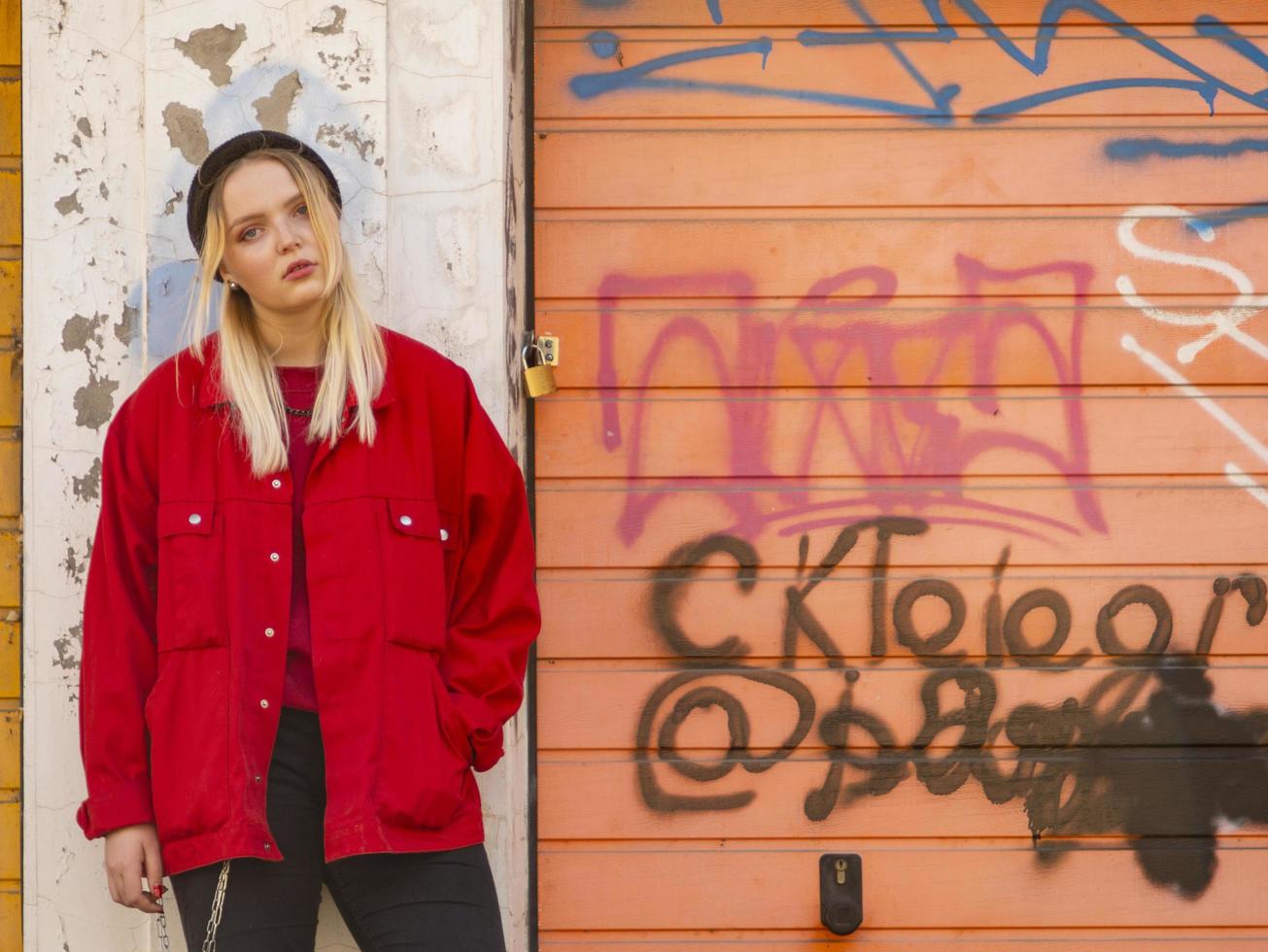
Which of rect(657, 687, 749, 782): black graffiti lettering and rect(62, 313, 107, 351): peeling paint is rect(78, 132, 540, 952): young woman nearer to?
rect(62, 313, 107, 351): peeling paint

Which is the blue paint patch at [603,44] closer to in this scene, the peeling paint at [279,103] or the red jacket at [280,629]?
the peeling paint at [279,103]

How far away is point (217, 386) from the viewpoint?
7.91 feet

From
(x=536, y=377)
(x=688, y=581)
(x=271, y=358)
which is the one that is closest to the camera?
(x=271, y=358)

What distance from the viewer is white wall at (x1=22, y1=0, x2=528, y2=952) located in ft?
9.52

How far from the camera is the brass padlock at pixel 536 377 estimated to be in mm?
3104

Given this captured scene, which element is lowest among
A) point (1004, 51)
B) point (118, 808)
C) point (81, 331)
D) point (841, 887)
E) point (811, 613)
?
point (841, 887)

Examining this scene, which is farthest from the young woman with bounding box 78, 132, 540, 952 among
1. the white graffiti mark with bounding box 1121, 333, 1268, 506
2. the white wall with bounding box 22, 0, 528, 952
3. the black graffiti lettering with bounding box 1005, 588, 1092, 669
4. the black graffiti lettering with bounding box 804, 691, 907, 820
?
the white graffiti mark with bounding box 1121, 333, 1268, 506

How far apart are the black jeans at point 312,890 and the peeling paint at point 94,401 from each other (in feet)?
3.32

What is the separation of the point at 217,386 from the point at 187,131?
0.82 metres

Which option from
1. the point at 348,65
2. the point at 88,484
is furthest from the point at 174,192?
the point at 88,484

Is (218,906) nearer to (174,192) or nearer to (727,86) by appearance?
(174,192)

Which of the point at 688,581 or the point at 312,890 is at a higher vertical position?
the point at 688,581

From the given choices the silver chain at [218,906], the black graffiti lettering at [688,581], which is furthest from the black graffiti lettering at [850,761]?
the silver chain at [218,906]

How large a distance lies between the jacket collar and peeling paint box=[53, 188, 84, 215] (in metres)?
0.67
